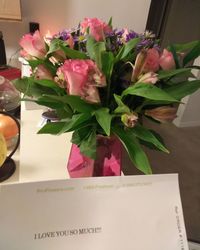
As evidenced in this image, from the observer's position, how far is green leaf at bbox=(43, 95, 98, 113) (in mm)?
482

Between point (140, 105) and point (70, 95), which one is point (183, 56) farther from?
point (70, 95)

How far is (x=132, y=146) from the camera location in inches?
20.9

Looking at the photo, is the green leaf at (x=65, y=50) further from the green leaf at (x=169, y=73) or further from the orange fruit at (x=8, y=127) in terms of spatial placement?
the orange fruit at (x=8, y=127)

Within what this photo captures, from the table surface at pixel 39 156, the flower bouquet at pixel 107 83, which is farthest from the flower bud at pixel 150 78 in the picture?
the table surface at pixel 39 156

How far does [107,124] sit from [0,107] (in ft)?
2.22

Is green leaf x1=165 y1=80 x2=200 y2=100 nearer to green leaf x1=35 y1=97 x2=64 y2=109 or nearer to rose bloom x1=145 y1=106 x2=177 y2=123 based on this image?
rose bloom x1=145 y1=106 x2=177 y2=123

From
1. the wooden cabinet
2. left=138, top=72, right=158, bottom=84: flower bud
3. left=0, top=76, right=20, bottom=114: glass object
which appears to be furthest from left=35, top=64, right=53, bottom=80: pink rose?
the wooden cabinet

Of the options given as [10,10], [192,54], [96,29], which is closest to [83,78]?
[96,29]

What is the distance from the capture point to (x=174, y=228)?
40cm

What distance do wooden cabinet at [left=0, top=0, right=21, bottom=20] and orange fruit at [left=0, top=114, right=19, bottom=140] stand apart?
0.92 meters

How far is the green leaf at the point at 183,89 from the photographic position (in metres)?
0.53

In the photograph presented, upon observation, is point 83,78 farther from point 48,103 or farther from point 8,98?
point 8,98

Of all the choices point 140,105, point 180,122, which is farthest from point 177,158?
point 140,105

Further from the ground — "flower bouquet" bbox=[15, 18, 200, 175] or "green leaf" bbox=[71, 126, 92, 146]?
"flower bouquet" bbox=[15, 18, 200, 175]
